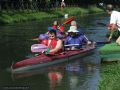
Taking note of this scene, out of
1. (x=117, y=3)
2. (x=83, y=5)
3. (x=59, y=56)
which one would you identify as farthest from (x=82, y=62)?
(x=117, y=3)

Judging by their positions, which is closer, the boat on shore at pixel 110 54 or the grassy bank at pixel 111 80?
the grassy bank at pixel 111 80

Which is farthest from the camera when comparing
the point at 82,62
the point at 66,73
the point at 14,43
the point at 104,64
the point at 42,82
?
the point at 14,43

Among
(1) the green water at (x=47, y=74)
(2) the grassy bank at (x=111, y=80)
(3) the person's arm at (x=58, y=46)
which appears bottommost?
(1) the green water at (x=47, y=74)

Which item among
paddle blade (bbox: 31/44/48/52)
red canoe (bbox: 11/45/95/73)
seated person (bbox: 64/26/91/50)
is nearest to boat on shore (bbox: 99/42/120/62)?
red canoe (bbox: 11/45/95/73)

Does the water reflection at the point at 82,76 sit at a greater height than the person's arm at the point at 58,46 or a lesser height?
lesser

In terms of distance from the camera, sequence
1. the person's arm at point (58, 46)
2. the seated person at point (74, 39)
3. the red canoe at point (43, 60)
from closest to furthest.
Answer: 1. the red canoe at point (43, 60)
2. the person's arm at point (58, 46)
3. the seated person at point (74, 39)

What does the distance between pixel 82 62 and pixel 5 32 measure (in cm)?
1387

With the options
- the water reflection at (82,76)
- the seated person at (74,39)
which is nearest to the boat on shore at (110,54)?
the water reflection at (82,76)

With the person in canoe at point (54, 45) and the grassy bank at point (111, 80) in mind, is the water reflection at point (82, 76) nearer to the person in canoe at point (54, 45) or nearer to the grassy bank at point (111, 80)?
the grassy bank at point (111, 80)

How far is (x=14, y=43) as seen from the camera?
82.9 ft

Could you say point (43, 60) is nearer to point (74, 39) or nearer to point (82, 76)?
point (82, 76)

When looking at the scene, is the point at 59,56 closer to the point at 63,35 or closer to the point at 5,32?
the point at 63,35

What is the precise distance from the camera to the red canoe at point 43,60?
1588cm

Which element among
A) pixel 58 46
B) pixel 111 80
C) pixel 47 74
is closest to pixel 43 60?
pixel 58 46
